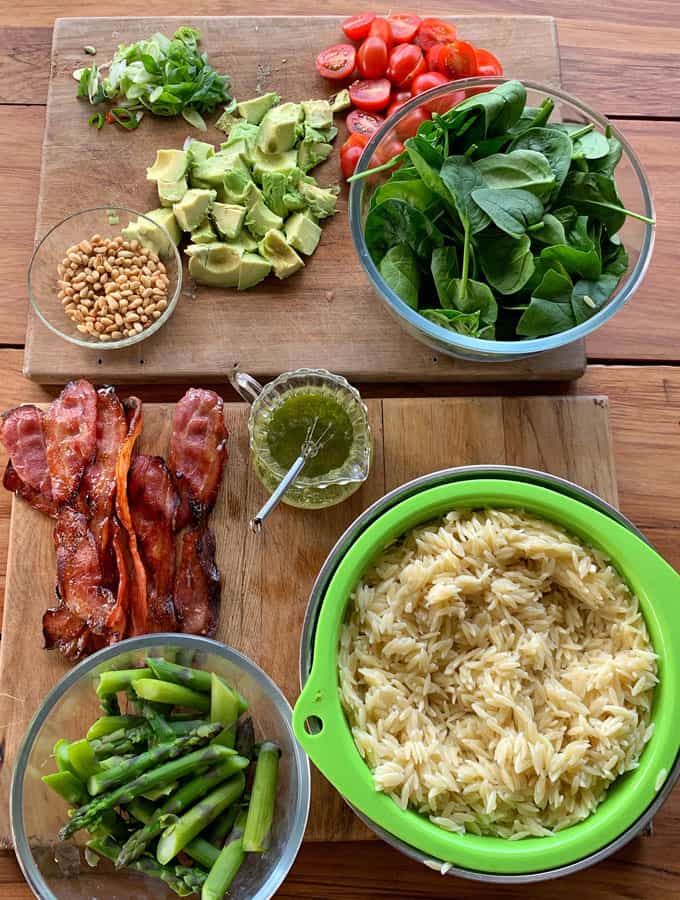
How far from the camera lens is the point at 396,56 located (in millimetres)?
2123

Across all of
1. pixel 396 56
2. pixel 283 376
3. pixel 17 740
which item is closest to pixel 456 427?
pixel 283 376

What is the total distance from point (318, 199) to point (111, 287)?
20.9 inches

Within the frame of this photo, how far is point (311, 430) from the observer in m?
1.88

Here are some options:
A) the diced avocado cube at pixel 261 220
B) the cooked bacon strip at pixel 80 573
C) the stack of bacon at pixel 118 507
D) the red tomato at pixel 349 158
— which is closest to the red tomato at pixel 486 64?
the red tomato at pixel 349 158

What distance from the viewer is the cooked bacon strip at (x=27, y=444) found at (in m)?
1.91

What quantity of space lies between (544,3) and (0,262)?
1.57 meters

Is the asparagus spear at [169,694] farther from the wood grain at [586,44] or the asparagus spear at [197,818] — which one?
the wood grain at [586,44]

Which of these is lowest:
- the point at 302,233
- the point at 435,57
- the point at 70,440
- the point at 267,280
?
the point at 70,440

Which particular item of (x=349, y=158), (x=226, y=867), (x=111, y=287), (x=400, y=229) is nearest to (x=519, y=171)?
(x=400, y=229)

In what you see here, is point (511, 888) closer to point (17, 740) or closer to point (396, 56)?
point (17, 740)

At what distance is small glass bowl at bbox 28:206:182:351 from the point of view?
2.00 metres

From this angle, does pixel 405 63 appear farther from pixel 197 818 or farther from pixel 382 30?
pixel 197 818

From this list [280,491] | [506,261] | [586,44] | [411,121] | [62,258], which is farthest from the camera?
[586,44]

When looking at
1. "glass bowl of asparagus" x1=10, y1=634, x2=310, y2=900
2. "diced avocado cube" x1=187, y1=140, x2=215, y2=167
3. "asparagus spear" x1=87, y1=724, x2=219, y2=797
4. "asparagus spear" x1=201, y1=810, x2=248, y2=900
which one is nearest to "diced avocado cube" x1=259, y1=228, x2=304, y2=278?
"diced avocado cube" x1=187, y1=140, x2=215, y2=167
